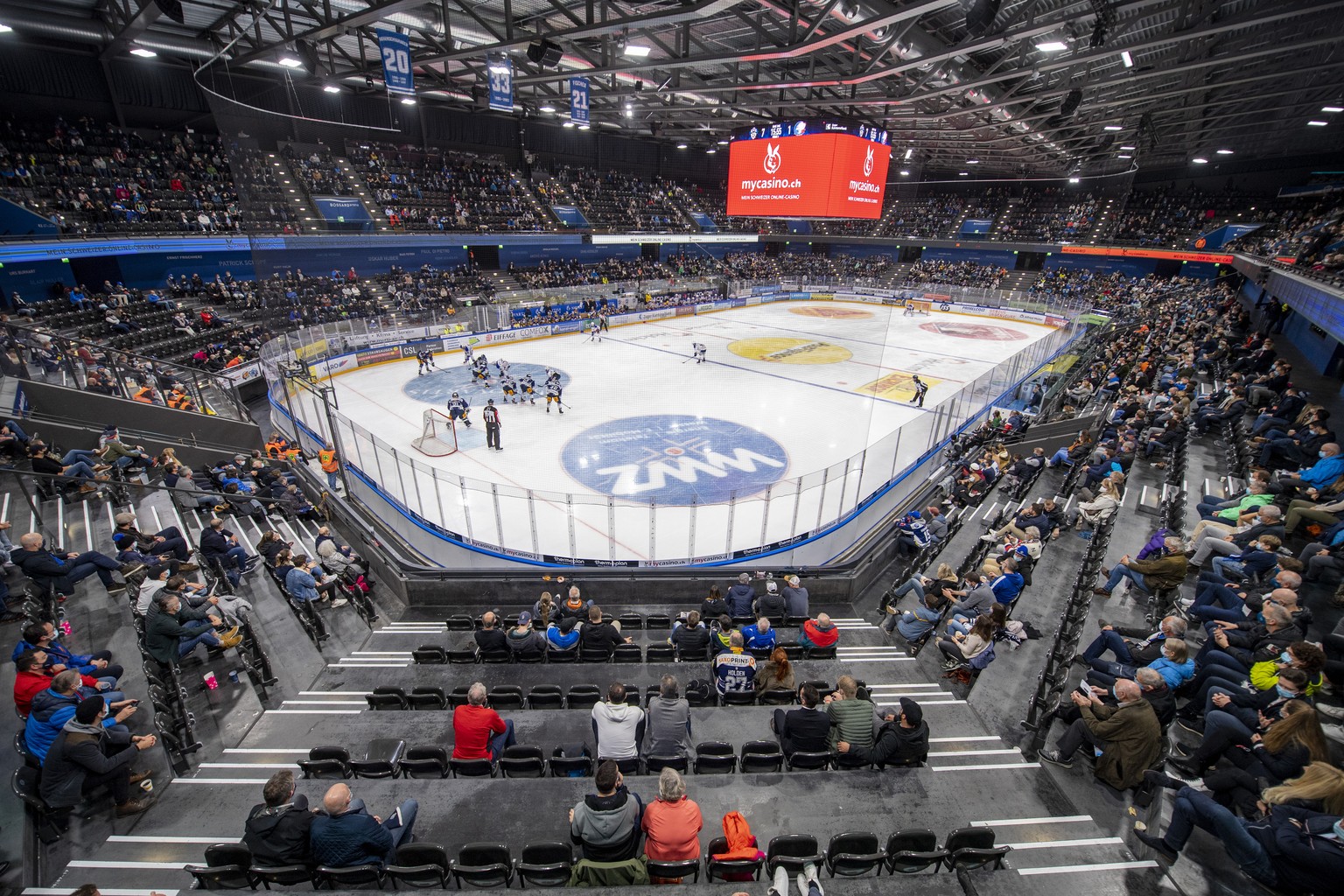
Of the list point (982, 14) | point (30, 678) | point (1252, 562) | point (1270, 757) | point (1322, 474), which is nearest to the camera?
point (1270, 757)

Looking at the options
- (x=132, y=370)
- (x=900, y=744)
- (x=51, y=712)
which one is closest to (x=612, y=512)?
(x=900, y=744)

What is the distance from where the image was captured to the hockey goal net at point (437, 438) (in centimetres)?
1680

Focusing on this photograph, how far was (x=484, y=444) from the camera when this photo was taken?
17.3 m

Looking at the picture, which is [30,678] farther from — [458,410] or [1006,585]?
[458,410]

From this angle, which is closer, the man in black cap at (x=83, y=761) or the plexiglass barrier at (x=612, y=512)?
the man in black cap at (x=83, y=761)

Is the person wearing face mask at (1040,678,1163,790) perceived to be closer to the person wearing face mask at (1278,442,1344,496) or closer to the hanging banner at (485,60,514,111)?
the person wearing face mask at (1278,442,1344,496)

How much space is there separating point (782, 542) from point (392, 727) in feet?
24.3

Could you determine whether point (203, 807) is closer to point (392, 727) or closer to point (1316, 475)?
point (392, 727)

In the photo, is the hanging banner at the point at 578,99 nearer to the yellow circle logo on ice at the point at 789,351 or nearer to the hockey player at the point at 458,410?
the hockey player at the point at 458,410

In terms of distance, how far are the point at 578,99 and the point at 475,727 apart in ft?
64.9

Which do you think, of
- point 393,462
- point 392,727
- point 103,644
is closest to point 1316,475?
point 392,727

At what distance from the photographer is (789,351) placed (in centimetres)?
3178

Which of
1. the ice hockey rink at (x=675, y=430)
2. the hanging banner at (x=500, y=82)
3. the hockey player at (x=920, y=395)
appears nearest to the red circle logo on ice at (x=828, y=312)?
the ice hockey rink at (x=675, y=430)

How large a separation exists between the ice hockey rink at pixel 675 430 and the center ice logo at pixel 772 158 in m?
7.94
